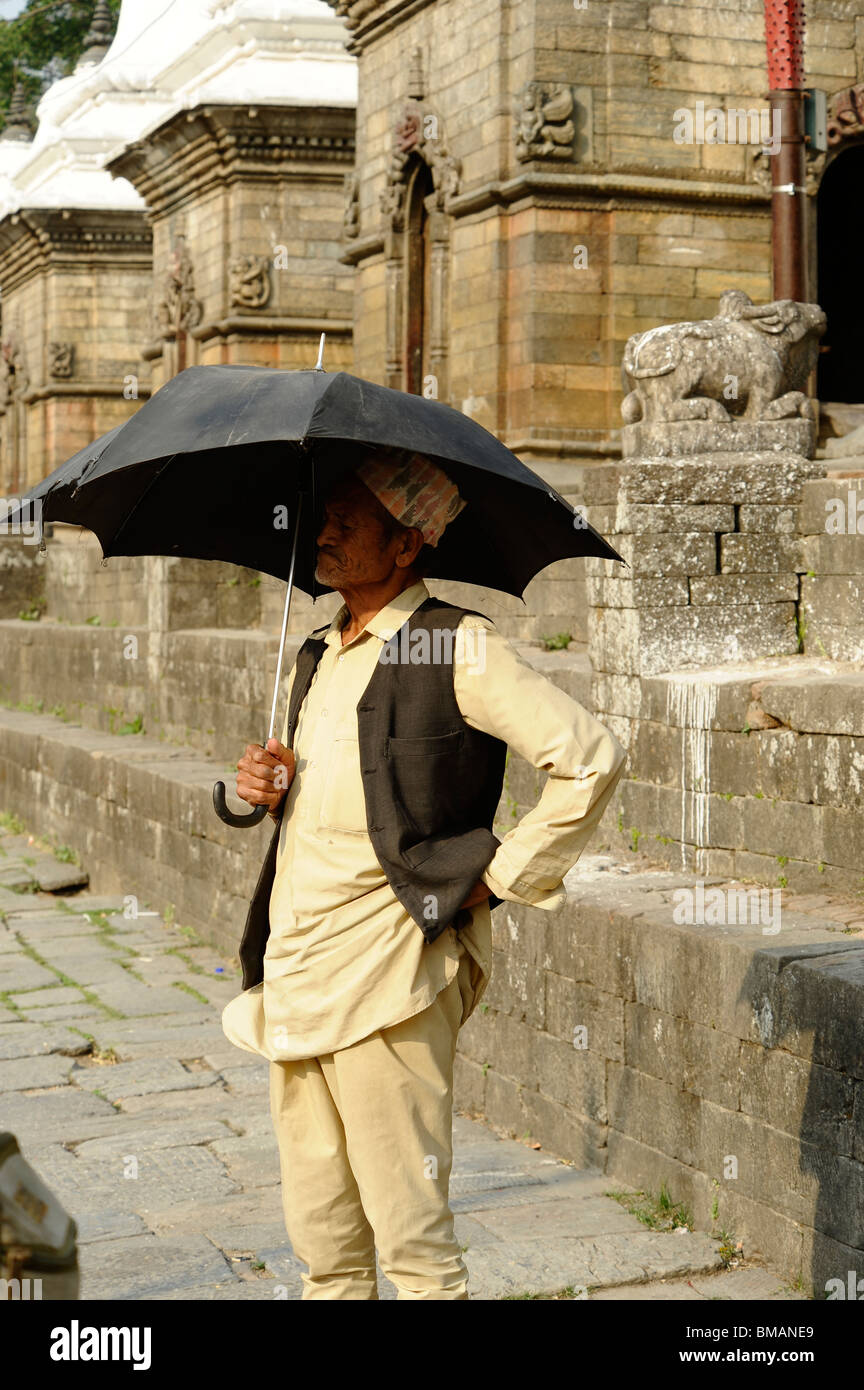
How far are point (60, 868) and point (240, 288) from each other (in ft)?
22.1

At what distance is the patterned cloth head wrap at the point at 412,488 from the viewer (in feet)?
11.3

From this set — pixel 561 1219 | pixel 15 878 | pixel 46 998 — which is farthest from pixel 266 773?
pixel 15 878

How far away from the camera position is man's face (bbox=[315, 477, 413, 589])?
3459mm

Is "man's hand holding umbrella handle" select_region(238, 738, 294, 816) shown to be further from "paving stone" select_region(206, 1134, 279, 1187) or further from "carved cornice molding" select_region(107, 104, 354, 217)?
"carved cornice molding" select_region(107, 104, 354, 217)

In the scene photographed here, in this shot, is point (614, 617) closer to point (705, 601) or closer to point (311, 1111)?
point (705, 601)

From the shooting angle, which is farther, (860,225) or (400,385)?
(860,225)

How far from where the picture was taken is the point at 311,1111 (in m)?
3.42

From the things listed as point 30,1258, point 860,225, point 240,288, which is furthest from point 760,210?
point 30,1258

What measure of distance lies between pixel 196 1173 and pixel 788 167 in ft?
22.2

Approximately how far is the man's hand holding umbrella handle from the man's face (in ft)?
1.23

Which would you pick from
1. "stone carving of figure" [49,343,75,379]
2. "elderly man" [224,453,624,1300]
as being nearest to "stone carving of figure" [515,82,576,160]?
"elderly man" [224,453,624,1300]

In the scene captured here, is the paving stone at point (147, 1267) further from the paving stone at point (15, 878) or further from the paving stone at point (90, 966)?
the paving stone at point (15, 878)

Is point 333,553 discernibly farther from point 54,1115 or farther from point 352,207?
point 352,207

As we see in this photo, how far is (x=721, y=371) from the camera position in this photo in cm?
799
